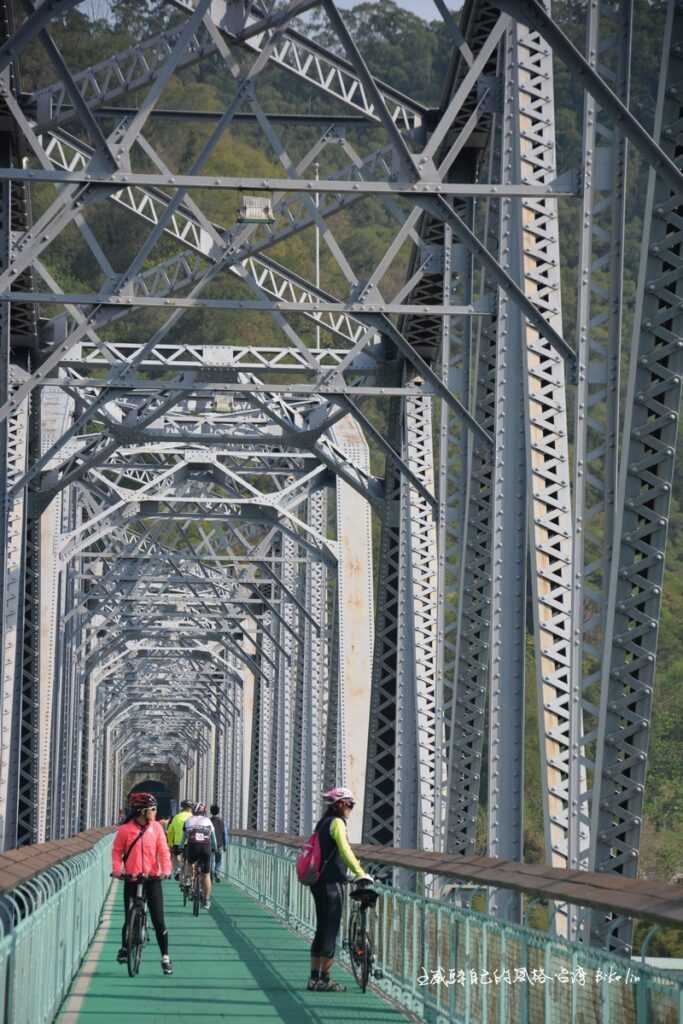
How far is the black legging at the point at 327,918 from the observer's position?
46.7 feet

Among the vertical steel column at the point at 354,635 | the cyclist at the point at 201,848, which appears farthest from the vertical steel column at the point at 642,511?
the vertical steel column at the point at 354,635

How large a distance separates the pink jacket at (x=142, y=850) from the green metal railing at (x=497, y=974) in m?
1.71

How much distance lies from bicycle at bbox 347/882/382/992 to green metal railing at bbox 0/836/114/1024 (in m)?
1.99

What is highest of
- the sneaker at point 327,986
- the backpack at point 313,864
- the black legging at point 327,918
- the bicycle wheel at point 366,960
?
the backpack at point 313,864

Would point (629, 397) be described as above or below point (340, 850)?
above

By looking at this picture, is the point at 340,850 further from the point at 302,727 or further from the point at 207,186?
the point at 302,727

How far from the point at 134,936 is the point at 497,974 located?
5.60 metres

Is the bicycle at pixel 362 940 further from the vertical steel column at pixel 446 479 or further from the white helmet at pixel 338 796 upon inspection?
the vertical steel column at pixel 446 479

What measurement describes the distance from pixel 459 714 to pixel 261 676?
3389 cm

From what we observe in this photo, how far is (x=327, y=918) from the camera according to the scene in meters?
14.2

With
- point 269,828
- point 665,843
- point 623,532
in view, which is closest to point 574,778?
point 623,532

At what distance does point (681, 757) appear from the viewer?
96188mm

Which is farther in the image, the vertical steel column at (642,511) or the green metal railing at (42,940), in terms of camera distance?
the vertical steel column at (642,511)

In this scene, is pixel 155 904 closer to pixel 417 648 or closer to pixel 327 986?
pixel 327 986
